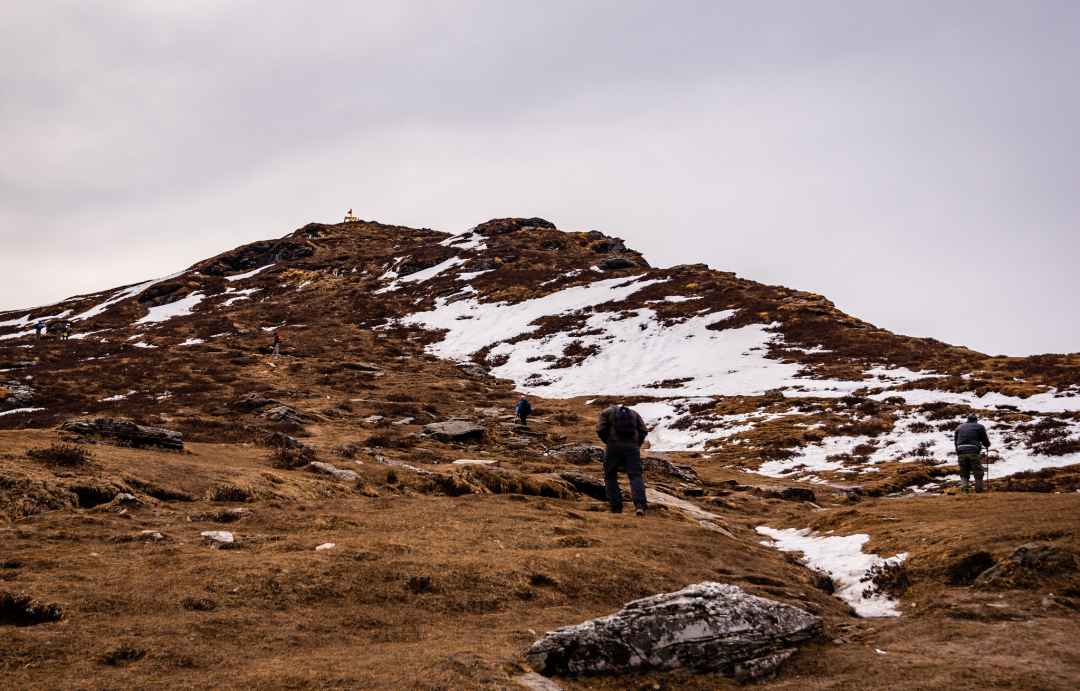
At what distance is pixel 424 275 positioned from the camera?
8656 centimetres

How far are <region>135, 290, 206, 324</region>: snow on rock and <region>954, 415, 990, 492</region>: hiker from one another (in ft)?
242

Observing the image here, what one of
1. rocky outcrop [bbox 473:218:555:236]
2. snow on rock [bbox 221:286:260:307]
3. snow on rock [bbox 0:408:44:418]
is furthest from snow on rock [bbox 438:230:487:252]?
snow on rock [bbox 0:408:44:418]

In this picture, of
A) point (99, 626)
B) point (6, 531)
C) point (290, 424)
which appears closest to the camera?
point (99, 626)

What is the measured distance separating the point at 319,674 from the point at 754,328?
48951 millimetres

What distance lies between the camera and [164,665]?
634 cm

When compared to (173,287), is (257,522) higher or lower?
lower

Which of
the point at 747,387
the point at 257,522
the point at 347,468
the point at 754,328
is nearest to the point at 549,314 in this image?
the point at 754,328

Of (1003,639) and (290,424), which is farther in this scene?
(290,424)

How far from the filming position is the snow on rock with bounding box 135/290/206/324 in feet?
241

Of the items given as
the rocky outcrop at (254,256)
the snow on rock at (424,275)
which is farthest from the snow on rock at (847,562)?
the rocky outcrop at (254,256)

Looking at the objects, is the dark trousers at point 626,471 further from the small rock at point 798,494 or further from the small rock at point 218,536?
the small rock at point 218,536

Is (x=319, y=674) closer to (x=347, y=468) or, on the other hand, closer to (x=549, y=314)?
(x=347, y=468)

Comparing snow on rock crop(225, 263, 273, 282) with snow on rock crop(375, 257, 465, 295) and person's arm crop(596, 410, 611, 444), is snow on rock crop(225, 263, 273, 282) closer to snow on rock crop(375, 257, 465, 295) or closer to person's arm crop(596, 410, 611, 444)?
snow on rock crop(375, 257, 465, 295)

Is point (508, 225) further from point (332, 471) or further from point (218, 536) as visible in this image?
point (218, 536)
